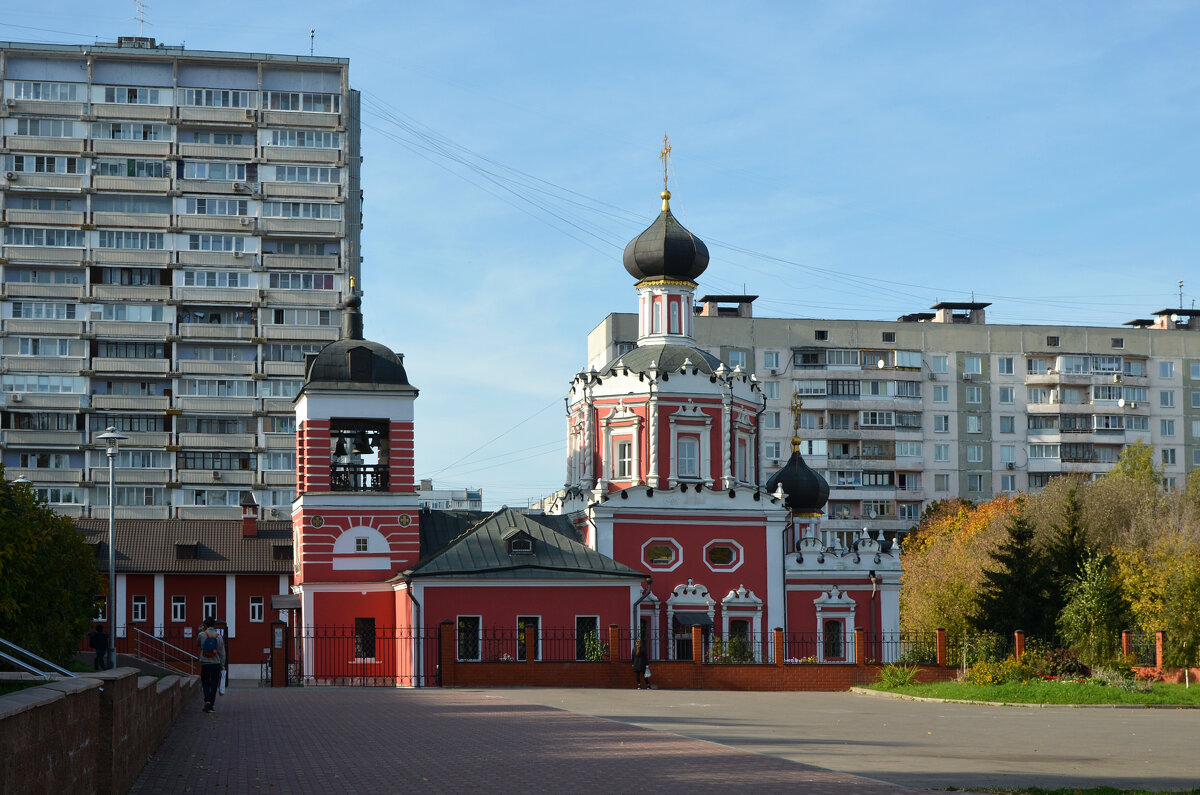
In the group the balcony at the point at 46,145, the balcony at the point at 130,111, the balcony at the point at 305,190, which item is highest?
the balcony at the point at 130,111

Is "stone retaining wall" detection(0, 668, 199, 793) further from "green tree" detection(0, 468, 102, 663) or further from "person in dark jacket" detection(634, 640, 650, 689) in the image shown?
"person in dark jacket" detection(634, 640, 650, 689)

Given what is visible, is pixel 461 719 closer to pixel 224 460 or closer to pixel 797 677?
pixel 797 677

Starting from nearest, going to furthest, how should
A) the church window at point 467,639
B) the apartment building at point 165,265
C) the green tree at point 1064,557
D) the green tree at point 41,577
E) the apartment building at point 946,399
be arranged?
1. the green tree at point 41,577
2. the church window at point 467,639
3. the green tree at point 1064,557
4. the apartment building at point 165,265
5. the apartment building at point 946,399

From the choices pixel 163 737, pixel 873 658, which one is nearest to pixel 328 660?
pixel 873 658

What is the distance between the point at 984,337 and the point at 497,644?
54.8 m

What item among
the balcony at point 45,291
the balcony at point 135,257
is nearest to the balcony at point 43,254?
the balcony at point 45,291

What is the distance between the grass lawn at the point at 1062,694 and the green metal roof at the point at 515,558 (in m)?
13.4

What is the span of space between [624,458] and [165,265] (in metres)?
37.9

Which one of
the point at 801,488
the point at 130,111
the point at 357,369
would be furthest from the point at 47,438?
the point at 801,488

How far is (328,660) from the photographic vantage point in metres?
40.8

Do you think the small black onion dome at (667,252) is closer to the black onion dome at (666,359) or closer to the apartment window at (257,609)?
the black onion dome at (666,359)

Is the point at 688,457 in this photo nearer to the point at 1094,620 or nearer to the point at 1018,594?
the point at 1018,594

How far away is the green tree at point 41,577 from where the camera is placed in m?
23.1

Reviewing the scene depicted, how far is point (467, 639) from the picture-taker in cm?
3922
